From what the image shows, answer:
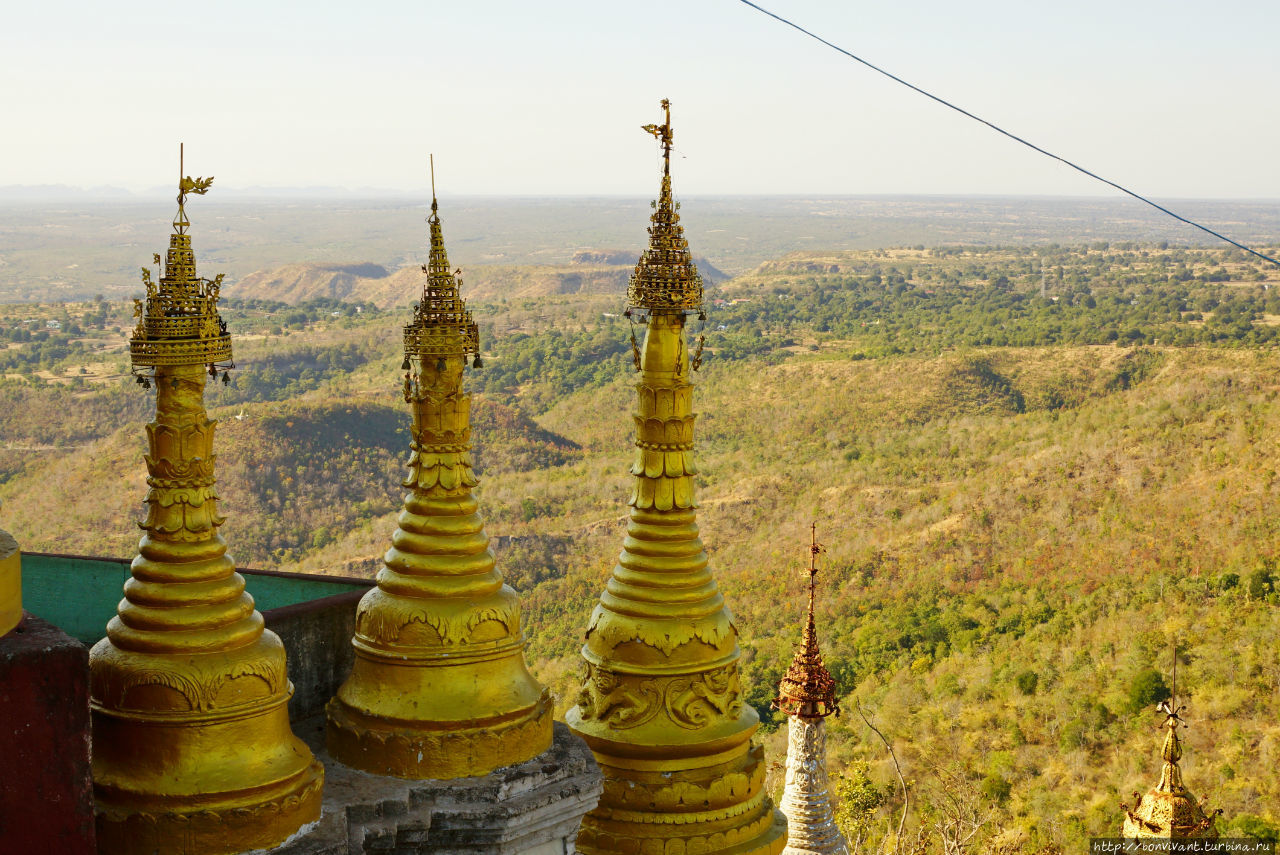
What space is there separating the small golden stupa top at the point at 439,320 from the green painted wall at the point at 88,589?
2.54m

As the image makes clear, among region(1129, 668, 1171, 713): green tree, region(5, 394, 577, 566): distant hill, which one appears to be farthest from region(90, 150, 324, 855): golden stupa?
region(5, 394, 577, 566): distant hill

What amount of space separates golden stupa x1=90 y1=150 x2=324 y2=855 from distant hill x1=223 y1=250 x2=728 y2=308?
9168 cm

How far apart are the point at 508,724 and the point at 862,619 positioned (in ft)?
120

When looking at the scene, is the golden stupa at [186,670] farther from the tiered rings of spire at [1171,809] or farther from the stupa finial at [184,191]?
the tiered rings of spire at [1171,809]

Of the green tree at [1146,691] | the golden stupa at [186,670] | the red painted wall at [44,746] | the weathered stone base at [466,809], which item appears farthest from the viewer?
the green tree at [1146,691]

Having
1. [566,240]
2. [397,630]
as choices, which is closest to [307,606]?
[397,630]

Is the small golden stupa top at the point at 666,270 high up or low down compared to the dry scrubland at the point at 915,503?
up

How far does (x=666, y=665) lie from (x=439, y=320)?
3.01m

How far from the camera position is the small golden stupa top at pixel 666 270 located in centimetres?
1154

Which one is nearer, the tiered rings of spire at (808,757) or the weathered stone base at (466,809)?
the weathered stone base at (466,809)

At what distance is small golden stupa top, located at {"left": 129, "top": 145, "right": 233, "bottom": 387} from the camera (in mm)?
8523

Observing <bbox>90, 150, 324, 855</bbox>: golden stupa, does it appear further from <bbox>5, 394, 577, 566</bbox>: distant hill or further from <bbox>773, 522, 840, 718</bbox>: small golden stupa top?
<bbox>5, 394, 577, 566</bbox>: distant hill

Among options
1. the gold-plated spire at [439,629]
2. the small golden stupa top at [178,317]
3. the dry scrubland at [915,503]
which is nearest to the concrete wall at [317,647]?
the gold-plated spire at [439,629]

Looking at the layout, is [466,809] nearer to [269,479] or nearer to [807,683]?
[807,683]
